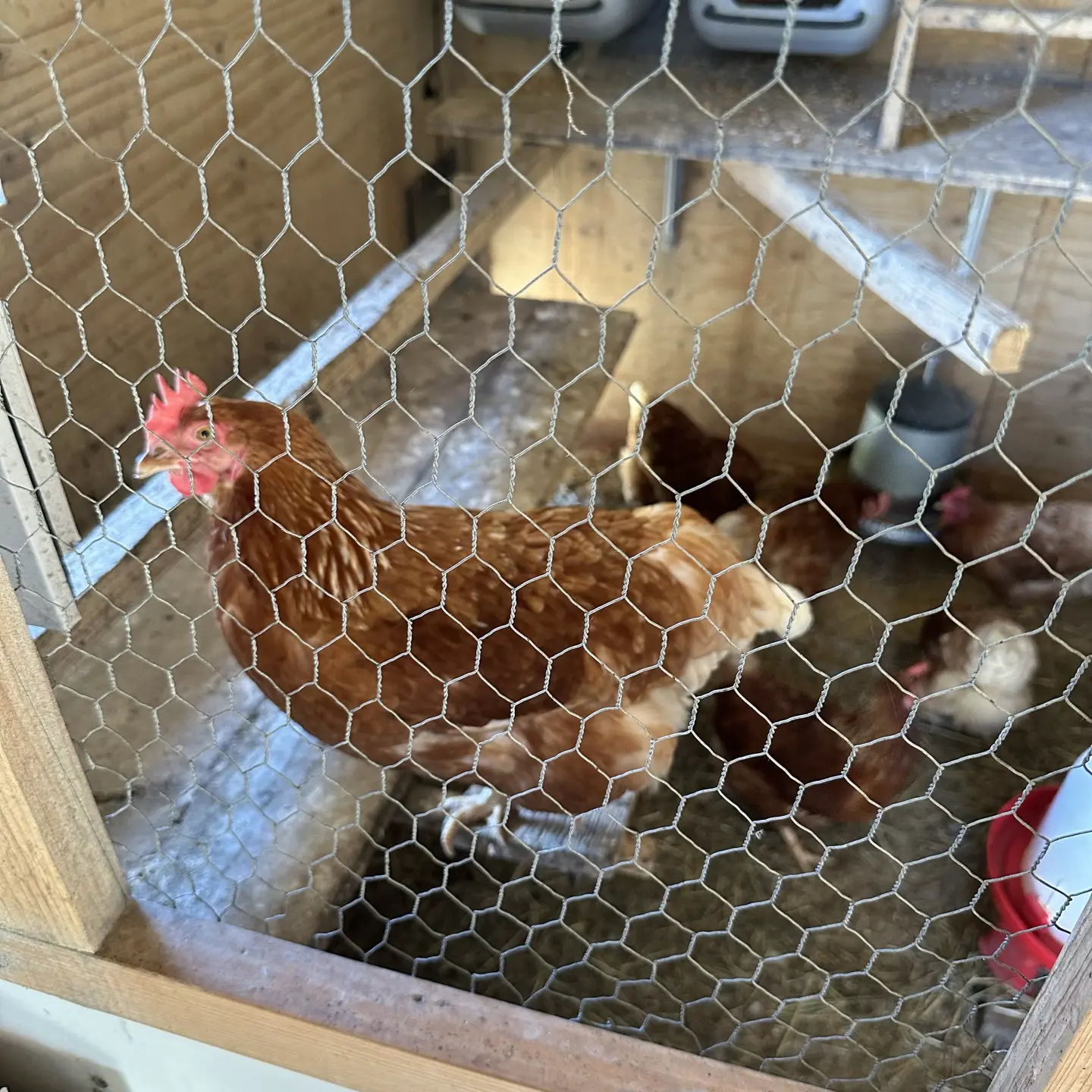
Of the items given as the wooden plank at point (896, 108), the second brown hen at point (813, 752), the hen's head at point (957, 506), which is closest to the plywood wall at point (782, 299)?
the hen's head at point (957, 506)

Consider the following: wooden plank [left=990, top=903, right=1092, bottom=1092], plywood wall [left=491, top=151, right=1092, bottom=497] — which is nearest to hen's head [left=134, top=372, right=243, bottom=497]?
wooden plank [left=990, top=903, right=1092, bottom=1092]

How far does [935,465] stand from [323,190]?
4.75 feet

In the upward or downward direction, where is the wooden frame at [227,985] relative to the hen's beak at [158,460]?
downward

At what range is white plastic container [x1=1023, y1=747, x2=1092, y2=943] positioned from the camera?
1.10 m

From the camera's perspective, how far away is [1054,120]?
5.50 ft

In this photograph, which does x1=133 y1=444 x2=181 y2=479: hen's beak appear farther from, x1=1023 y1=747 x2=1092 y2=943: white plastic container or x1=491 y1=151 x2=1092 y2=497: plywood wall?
x1=491 y1=151 x2=1092 y2=497: plywood wall

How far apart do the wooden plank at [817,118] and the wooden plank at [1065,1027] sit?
119 cm

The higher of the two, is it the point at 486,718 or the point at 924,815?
the point at 486,718

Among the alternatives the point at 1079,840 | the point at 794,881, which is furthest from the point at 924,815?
the point at 1079,840

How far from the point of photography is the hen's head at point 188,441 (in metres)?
1.03

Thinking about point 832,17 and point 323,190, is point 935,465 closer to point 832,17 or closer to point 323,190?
point 832,17

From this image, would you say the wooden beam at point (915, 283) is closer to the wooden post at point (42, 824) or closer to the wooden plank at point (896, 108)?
the wooden plank at point (896, 108)

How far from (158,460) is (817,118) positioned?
3.61 feet

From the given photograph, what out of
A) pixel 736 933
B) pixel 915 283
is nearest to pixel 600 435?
pixel 915 283
